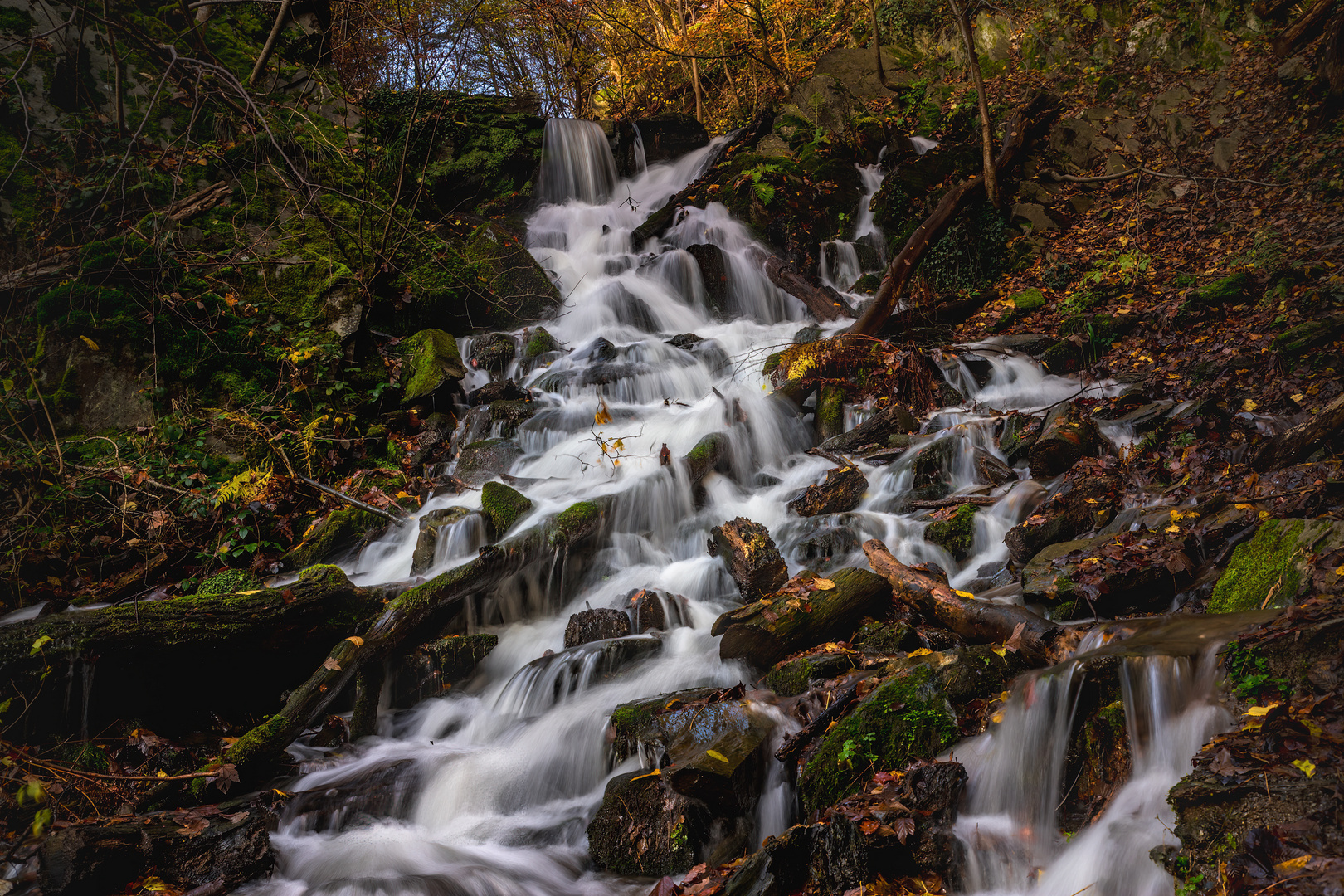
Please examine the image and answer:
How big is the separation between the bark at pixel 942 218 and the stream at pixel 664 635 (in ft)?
4.10

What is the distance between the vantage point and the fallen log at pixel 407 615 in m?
4.43

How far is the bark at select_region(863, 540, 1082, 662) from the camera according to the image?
3852 millimetres

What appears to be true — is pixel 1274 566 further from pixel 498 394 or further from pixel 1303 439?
pixel 498 394

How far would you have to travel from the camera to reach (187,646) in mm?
4633

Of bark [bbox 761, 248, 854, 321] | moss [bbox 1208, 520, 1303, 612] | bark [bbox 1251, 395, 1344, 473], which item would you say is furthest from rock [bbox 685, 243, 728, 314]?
moss [bbox 1208, 520, 1303, 612]

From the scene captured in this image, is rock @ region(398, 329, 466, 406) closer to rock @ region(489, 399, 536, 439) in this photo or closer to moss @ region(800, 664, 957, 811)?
rock @ region(489, 399, 536, 439)

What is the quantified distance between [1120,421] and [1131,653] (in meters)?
4.42

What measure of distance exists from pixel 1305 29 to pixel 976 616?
11910 mm

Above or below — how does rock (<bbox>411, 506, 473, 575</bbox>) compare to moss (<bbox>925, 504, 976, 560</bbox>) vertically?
above

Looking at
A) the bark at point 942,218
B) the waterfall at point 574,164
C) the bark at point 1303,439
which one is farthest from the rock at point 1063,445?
the waterfall at point 574,164

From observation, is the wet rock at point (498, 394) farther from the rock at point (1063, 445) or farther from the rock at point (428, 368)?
the rock at point (1063, 445)

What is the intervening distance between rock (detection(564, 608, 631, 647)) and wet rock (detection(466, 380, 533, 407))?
4458mm

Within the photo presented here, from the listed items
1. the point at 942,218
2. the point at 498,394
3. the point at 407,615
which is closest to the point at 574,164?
the point at 498,394

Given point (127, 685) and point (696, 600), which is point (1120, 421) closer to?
point (696, 600)
